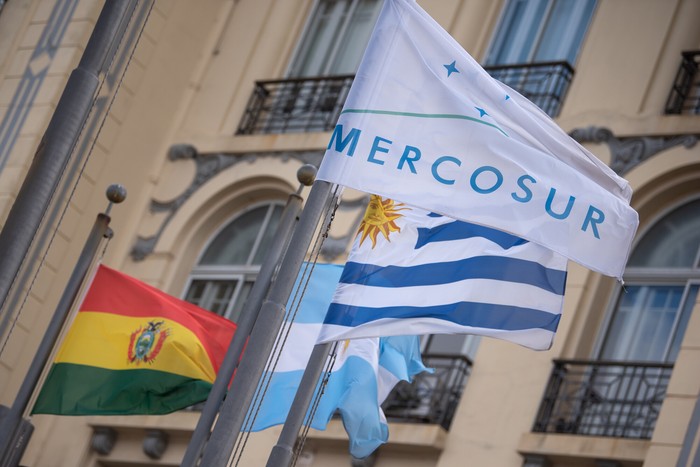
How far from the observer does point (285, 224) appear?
13.1m

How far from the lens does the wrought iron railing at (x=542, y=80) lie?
17609mm

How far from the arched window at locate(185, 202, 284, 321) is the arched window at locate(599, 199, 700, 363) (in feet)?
16.4

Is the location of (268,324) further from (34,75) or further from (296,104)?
(34,75)

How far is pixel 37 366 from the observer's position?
14062mm

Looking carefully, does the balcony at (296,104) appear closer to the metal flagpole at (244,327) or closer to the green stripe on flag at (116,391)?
the green stripe on flag at (116,391)

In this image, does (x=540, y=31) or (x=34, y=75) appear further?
(x=34, y=75)

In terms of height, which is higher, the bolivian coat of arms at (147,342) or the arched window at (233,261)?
the arched window at (233,261)

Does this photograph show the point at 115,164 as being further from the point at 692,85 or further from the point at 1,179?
the point at 692,85

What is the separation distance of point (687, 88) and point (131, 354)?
6.64 meters

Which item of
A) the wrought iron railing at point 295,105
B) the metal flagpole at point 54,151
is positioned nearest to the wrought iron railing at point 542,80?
the wrought iron railing at point 295,105

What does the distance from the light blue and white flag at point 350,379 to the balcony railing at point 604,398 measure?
2615 mm

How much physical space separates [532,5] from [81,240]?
6.26 meters

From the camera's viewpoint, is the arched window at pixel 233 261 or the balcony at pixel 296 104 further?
the balcony at pixel 296 104

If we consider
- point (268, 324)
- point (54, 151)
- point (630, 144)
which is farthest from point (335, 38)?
point (54, 151)
